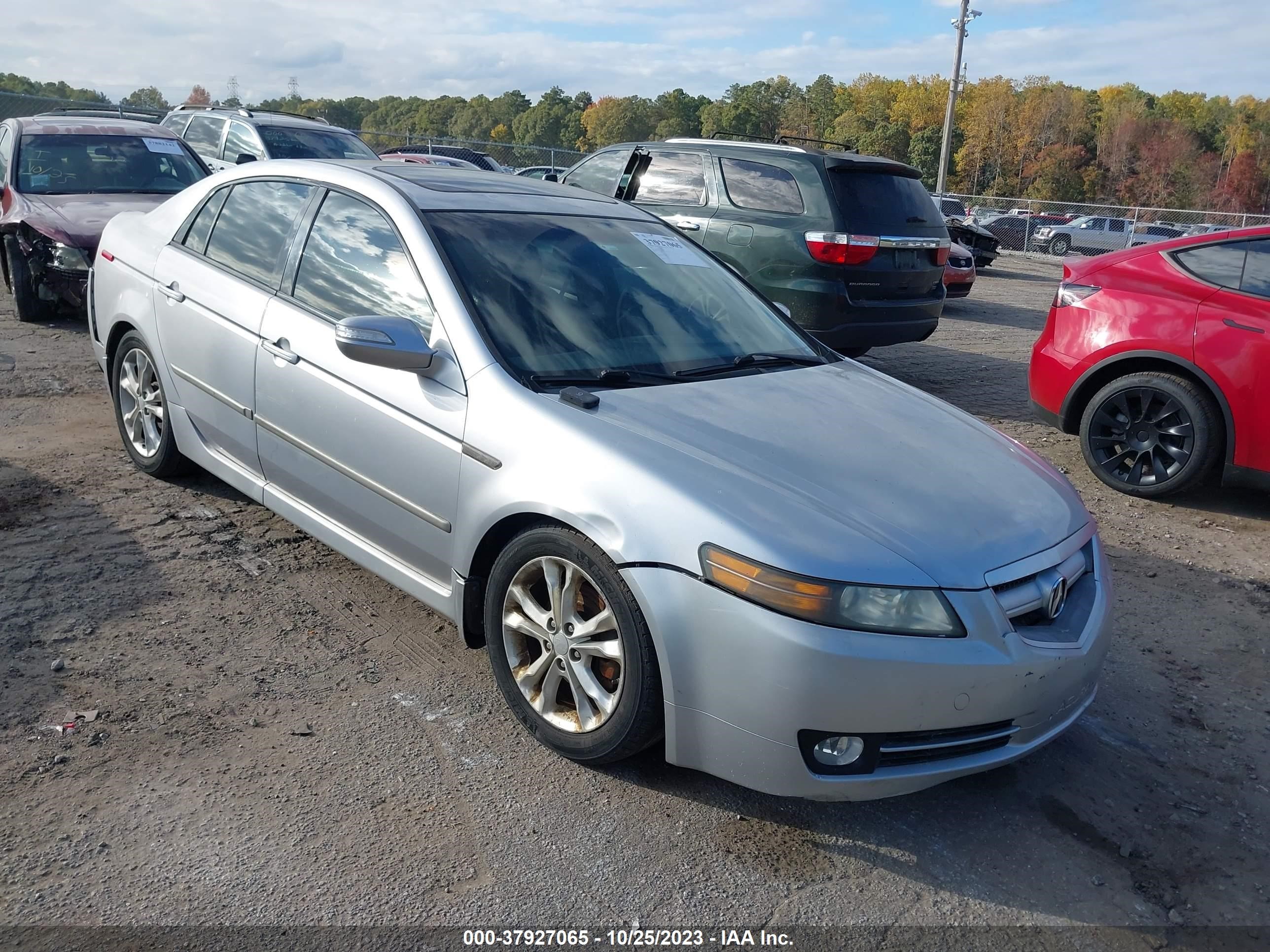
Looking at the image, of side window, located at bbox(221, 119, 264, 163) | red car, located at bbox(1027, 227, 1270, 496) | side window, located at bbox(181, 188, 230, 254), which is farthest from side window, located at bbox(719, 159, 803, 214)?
side window, located at bbox(221, 119, 264, 163)

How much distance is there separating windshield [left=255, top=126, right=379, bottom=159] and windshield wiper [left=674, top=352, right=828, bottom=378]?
9461 millimetres

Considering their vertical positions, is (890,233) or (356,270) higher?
(890,233)

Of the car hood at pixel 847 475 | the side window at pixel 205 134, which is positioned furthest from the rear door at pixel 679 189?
the side window at pixel 205 134

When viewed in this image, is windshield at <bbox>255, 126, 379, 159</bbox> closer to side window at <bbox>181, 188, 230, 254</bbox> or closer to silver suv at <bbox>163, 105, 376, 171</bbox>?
silver suv at <bbox>163, 105, 376, 171</bbox>

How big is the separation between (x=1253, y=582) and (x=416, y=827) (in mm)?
4166

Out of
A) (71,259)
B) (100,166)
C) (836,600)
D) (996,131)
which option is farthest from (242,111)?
(996,131)

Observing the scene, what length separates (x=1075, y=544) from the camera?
320cm

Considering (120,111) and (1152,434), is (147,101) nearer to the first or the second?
(120,111)

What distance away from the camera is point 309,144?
12555 millimetres

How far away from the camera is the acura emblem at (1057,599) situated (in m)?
2.96

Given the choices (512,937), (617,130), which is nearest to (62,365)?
(512,937)

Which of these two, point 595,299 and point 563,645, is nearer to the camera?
point 563,645

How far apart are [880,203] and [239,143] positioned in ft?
27.9

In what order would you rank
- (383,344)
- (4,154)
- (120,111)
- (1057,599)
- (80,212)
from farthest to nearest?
(120,111) < (4,154) < (80,212) < (383,344) < (1057,599)
